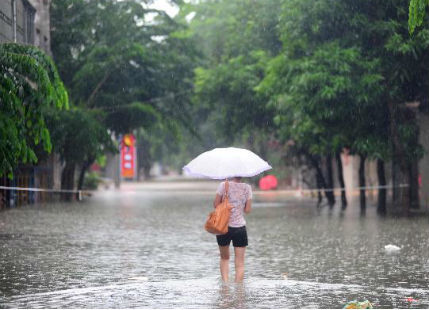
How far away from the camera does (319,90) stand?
2694cm

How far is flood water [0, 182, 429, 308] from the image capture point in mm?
10602

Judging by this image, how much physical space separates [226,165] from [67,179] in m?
32.9

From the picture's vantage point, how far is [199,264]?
1498 cm

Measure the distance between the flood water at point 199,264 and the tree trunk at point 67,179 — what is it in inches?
586

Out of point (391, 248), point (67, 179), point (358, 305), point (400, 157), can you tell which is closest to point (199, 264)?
point (391, 248)

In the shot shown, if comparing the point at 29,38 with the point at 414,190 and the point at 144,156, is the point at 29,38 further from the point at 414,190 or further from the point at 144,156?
the point at 144,156

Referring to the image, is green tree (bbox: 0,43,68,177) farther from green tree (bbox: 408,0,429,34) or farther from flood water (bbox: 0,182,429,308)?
green tree (bbox: 408,0,429,34)

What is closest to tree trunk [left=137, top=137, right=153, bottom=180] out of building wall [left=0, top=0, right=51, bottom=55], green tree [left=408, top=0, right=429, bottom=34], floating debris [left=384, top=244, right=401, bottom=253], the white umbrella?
building wall [left=0, top=0, right=51, bottom=55]

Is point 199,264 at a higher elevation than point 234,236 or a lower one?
lower

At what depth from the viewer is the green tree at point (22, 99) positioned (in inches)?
482

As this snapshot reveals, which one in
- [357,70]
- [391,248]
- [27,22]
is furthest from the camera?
[27,22]

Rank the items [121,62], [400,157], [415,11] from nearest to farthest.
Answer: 1. [415,11]
2. [400,157]
3. [121,62]

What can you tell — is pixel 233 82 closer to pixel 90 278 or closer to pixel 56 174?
pixel 56 174

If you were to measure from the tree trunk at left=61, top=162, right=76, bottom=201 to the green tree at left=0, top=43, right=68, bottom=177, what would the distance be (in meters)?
29.3
